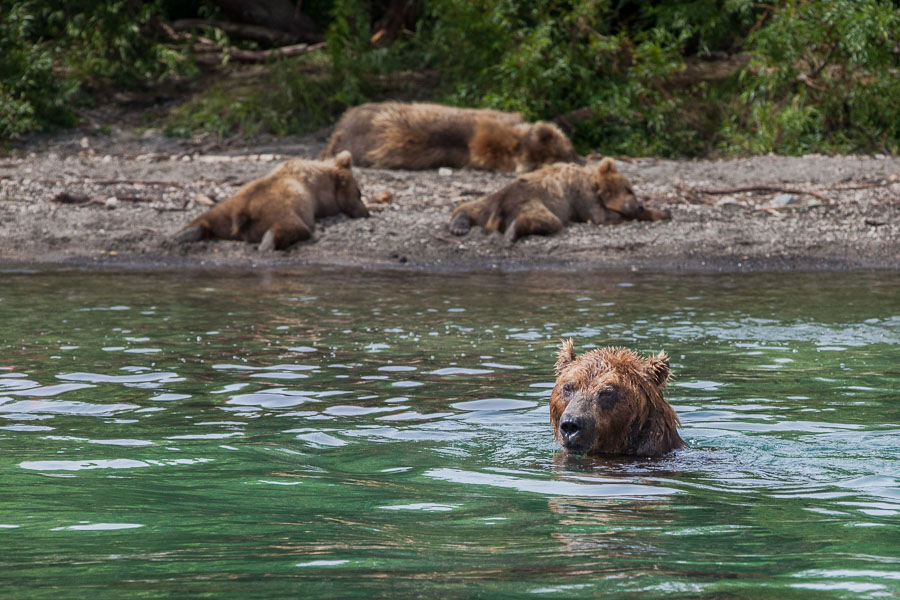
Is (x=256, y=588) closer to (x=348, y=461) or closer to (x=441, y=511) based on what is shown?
(x=441, y=511)

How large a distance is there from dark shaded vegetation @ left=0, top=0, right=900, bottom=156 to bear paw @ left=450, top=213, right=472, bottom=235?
5.87m

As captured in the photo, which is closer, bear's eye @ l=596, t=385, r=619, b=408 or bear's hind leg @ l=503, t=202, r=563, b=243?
bear's eye @ l=596, t=385, r=619, b=408

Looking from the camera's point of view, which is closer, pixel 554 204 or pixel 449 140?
pixel 554 204

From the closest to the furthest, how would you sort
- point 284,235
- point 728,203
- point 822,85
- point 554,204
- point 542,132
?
point 284,235 < point 554,204 < point 728,203 < point 542,132 < point 822,85

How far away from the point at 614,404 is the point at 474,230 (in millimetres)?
9647

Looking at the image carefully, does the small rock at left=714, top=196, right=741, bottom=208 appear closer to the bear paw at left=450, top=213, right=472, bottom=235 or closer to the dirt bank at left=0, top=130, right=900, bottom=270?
the dirt bank at left=0, top=130, right=900, bottom=270

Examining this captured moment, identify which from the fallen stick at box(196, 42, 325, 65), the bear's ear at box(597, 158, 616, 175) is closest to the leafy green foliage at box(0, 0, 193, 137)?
the fallen stick at box(196, 42, 325, 65)

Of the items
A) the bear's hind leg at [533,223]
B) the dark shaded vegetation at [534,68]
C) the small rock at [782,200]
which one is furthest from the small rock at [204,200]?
the small rock at [782,200]

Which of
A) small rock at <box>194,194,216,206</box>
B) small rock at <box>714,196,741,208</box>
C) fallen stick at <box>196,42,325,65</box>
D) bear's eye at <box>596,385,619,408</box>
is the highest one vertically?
fallen stick at <box>196,42,325,65</box>

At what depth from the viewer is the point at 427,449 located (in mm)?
6668

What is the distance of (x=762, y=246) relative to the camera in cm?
1526

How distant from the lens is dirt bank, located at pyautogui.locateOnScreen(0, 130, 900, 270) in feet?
50.0

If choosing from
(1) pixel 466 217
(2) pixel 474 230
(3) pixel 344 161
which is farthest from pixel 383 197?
(2) pixel 474 230

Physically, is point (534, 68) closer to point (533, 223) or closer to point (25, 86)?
point (533, 223)
